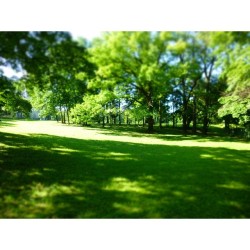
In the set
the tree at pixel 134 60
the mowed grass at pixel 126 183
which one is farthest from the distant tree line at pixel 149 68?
the mowed grass at pixel 126 183

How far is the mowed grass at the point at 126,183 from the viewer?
5.92 metres

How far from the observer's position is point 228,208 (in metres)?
6.07

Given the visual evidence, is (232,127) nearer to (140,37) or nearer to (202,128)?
(202,128)

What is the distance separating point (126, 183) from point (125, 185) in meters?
0.20

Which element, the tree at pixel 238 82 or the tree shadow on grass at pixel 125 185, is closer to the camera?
the tree shadow on grass at pixel 125 185

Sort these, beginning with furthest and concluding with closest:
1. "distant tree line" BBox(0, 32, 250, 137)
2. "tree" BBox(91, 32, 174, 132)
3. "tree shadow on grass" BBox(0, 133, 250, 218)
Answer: "distant tree line" BBox(0, 32, 250, 137), "tree" BBox(91, 32, 174, 132), "tree shadow on grass" BBox(0, 133, 250, 218)

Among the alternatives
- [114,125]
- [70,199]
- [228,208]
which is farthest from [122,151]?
[114,125]

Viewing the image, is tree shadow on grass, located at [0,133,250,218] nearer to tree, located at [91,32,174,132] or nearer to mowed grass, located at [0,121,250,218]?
mowed grass, located at [0,121,250,218]

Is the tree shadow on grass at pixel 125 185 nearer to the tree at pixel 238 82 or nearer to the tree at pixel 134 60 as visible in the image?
the tree at pixel 238 82

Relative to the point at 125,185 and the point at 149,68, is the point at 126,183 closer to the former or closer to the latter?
the point at 125,185

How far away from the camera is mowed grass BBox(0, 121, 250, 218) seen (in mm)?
5922

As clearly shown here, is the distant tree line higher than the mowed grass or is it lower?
higher

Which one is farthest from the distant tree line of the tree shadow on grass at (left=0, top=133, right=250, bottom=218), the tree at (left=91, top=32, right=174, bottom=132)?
the tree shadow on grass at (left=0, top=133, right=250, bottom=218)

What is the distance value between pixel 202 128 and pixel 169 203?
250 inches
